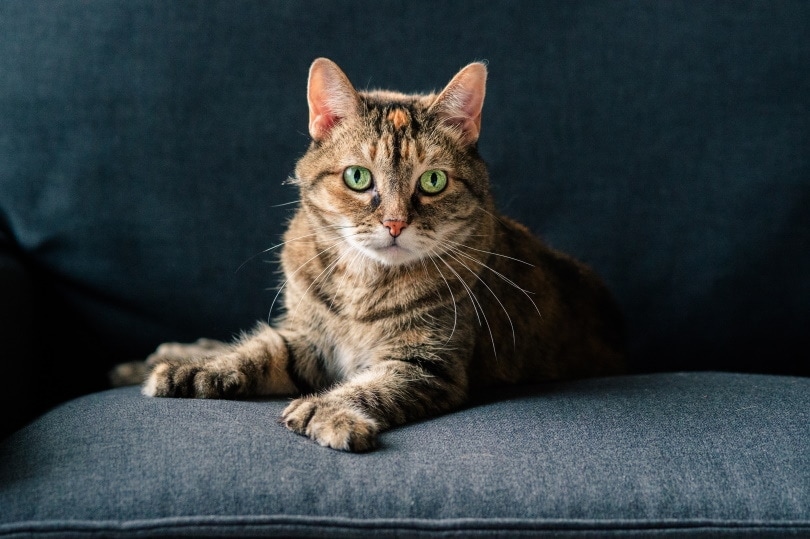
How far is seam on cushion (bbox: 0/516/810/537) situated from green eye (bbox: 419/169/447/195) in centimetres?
Answer: 67

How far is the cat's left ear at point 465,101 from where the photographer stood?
1.51m

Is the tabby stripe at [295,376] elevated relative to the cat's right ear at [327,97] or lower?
lower

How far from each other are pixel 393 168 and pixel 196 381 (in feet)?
1.86

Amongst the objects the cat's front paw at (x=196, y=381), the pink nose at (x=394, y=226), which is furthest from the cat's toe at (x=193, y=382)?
the pink nose at (x=394, y=226)

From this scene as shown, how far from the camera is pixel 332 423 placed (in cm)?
125

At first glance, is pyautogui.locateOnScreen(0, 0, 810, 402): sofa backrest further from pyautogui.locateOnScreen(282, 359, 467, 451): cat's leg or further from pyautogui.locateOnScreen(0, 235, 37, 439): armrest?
pyautogui.locateOnScreen(282, 359, 467, 451): cat's leg

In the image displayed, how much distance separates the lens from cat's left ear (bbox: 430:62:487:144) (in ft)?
4.96

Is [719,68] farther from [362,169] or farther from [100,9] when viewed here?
[100,9]

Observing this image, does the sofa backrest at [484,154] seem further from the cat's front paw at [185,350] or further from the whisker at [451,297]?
the whisker at [451,297]

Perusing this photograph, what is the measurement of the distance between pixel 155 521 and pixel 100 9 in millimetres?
1435

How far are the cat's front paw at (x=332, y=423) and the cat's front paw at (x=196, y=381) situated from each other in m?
0.20

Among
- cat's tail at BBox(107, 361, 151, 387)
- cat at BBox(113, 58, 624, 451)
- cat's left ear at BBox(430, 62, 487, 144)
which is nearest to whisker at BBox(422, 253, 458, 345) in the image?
cat at BBox(113, 58, 624, 451)

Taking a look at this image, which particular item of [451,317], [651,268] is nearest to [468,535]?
[451,317]

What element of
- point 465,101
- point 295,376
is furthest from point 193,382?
point 465,101
